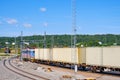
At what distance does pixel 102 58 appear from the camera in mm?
34469

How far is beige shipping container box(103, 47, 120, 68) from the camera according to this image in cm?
3089

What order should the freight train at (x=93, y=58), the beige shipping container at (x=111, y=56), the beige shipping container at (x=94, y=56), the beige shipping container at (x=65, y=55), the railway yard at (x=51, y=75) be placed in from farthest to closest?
the beige shipping container at (x=65, y=55) < the beige shipping container at (x=94, y=56) < the freight train at (x=93, y=58) < the beige shipping container at (x=111, y=56) < the railway yard at (x=51, y=75)

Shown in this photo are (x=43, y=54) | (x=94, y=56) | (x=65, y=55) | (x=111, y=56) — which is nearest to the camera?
(x=111, y=56)

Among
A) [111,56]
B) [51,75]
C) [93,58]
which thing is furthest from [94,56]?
[51,75]

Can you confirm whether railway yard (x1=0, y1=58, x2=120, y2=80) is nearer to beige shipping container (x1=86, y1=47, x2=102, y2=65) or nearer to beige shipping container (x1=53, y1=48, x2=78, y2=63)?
beige shipping container (x1=86, y1=47, x2=102, y2=65)

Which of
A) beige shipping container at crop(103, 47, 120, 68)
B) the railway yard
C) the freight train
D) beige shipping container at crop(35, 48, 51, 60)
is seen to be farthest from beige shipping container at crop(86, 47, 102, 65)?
beige shipping container at crop(35, 48, 51, 60)

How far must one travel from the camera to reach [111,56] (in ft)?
105

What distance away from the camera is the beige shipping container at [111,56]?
101 ft

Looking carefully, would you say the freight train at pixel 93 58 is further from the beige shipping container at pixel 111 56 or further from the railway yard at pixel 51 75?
the railway yard at pixel 51 75

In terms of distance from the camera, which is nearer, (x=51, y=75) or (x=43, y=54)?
(x=51, y=75)

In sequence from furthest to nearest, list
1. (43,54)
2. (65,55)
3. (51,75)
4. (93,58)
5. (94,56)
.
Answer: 1. (43,54)
2. (65,55)
3. (93,58)
4. (94,56)
5. (51,75)

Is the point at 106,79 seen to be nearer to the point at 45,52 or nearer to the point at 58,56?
the point at 58,56

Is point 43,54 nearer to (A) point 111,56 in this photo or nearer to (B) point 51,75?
(B) point 51,75

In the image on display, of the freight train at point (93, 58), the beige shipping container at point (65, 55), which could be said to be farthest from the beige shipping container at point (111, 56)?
the beige shipping container at point (65, 55)
